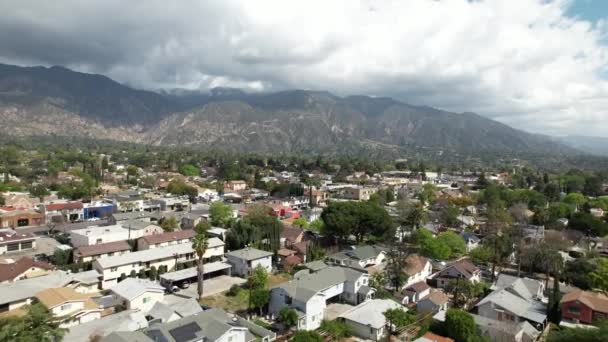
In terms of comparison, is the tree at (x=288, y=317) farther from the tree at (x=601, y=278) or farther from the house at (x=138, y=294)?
the tree at (x=601, y=278)

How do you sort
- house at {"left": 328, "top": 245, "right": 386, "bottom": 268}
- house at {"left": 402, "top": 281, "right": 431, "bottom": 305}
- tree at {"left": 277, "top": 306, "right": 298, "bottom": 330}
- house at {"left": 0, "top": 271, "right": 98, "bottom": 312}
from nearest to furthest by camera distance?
1. tree at {"left": 277, "top": 306, "right": 298, "bottom": 330}
2. house at {"left": 0, "top": 271, "right": 98, "bottom": 312}
3. house at {"left": 402, "top": 281, "right": 431, "bottom": 305}
4. house at {"left": 328, "top": 245, "right": 386, "bottom": 268}

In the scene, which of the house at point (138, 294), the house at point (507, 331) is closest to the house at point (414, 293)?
the house at point (507, 331)

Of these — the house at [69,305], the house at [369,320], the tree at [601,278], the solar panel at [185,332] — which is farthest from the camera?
the tree at [601,278]

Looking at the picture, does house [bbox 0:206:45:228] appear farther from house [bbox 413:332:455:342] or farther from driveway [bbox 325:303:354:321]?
house [bbox 413:332:455:342]

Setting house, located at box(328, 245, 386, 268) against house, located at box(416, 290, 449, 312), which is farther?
house, located at box(328, 245, 386, 268)

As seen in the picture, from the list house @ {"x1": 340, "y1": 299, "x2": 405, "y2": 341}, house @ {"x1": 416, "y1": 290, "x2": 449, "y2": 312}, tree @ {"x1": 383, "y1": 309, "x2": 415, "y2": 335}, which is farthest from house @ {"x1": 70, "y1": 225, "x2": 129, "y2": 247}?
house @ {"x1": 416, "y1": 290, "x2": 449, "y2": 312}

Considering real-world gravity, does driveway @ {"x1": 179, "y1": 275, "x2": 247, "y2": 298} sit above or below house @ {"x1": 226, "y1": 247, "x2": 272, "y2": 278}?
below
